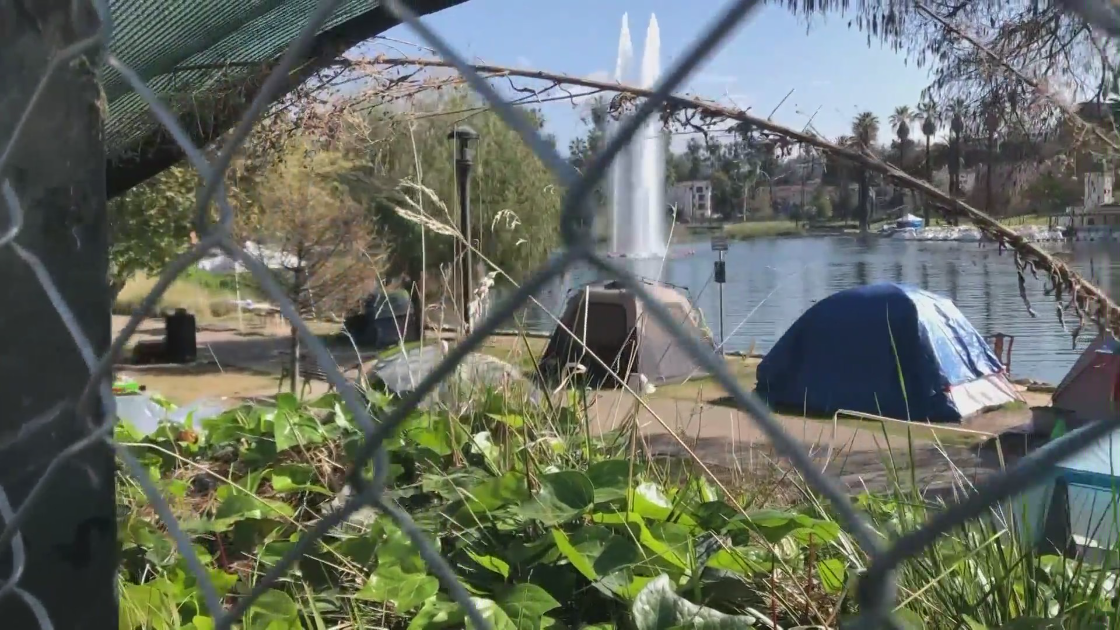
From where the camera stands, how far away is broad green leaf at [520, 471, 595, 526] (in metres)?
0.77

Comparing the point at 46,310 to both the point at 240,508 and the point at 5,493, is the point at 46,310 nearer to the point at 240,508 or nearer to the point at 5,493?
the point at 5,493

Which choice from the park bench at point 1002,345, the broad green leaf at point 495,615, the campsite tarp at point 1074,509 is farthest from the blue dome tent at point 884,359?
the broad green leaf at point 495,615

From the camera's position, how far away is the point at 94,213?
1.64 feet

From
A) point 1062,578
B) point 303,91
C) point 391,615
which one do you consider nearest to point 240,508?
point 391,615

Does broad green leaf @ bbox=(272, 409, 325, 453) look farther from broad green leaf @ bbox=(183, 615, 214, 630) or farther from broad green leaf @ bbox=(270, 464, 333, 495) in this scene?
broad green leaf @ bbox=(183, 615, 214, 630)

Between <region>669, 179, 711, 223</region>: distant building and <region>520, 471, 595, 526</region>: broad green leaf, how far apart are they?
33 centimetres

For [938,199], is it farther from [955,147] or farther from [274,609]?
[274,609]

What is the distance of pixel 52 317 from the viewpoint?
0.50 meters

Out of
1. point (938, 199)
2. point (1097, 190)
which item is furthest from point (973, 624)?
point (938, 199)

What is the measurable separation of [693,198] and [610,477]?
0.34m

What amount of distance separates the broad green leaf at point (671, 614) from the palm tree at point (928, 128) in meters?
1.11

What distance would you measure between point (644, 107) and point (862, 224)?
1.28 m

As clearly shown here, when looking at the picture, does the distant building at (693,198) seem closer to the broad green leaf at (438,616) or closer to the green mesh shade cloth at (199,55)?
the green mesh shade cloth at (199,55)

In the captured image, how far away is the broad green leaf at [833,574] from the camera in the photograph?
2.21 feet
